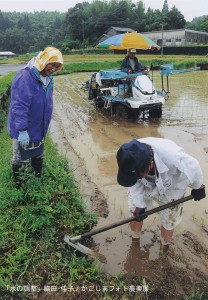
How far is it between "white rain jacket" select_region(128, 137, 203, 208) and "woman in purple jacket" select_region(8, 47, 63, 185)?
1248 mm

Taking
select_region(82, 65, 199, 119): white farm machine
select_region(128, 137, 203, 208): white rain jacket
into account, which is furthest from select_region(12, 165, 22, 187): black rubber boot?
select_region(82, 65, 199, 119): white farm machine

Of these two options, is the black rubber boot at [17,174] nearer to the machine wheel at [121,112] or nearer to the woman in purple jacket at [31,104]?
the woman in purple jacket at [31,104]

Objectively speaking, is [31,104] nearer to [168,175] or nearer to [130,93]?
[168,175]

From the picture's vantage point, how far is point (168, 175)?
2.61m

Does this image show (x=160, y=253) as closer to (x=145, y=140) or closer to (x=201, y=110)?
(x=145, y=140)

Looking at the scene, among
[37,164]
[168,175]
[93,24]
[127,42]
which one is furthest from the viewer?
[93,24]

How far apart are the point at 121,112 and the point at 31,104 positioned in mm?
5249

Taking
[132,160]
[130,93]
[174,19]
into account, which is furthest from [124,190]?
[174,19]

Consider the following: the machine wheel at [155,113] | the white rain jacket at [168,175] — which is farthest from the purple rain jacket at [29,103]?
the machine wheel at [155,113]

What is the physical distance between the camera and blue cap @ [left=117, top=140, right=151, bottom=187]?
216 cm

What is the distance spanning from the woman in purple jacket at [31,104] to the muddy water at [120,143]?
122 cm

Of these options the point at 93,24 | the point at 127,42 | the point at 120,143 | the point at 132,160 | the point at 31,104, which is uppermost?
the point at 93,24

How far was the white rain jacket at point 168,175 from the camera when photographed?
2.42m

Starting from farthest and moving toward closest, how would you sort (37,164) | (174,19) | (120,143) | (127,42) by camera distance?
(174,19) < (127,42) < (120,143) < (37,164)
